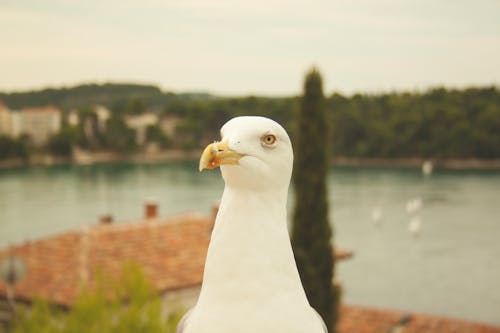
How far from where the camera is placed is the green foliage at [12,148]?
4562 centimetres

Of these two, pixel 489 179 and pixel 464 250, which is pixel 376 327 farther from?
pixel 489 179

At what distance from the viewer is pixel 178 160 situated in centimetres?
5738

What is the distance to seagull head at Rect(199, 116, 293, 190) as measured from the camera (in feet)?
3.95

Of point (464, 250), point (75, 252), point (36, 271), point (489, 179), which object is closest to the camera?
point (36, 271)

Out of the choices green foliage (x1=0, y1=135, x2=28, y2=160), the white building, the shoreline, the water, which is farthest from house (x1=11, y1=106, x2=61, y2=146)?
the water

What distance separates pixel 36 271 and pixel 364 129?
4103 cm

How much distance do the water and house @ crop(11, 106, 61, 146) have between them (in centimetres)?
392

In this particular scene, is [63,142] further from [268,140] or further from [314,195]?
[268,140]

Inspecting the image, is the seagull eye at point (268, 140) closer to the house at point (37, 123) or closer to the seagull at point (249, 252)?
the seagull at point (249, 252)

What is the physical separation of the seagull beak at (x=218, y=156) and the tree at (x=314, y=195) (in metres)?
7.95

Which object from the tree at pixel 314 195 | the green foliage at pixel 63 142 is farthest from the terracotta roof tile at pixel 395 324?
the green foliage at pixel 63 142

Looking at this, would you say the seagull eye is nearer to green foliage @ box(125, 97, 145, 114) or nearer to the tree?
the tree

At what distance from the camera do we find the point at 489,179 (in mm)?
52781

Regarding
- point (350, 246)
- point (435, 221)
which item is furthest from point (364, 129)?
point (350, 246)
